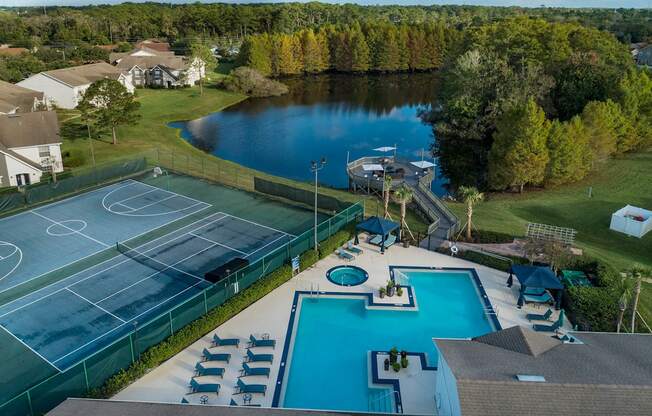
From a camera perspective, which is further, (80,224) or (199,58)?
(199,58)

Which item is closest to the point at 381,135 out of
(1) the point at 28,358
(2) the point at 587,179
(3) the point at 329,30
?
(2) the point at 587,179

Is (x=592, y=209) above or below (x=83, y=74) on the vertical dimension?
below

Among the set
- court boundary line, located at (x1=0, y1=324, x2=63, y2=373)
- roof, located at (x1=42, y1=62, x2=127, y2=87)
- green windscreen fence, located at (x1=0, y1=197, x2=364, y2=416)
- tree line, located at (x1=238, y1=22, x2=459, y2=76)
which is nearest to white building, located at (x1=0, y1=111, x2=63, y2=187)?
court boundary line, located at (x1=0, y1=324, x2=63, y2=373)

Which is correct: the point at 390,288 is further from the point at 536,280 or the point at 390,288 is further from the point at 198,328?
the point at 198,328

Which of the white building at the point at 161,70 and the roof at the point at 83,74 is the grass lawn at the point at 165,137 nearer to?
the white building at the point at 161,70

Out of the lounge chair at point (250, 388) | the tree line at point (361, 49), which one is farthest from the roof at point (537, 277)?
the tree line at point (361, 49)

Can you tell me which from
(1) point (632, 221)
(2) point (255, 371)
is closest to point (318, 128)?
(1) point (632, 221)
